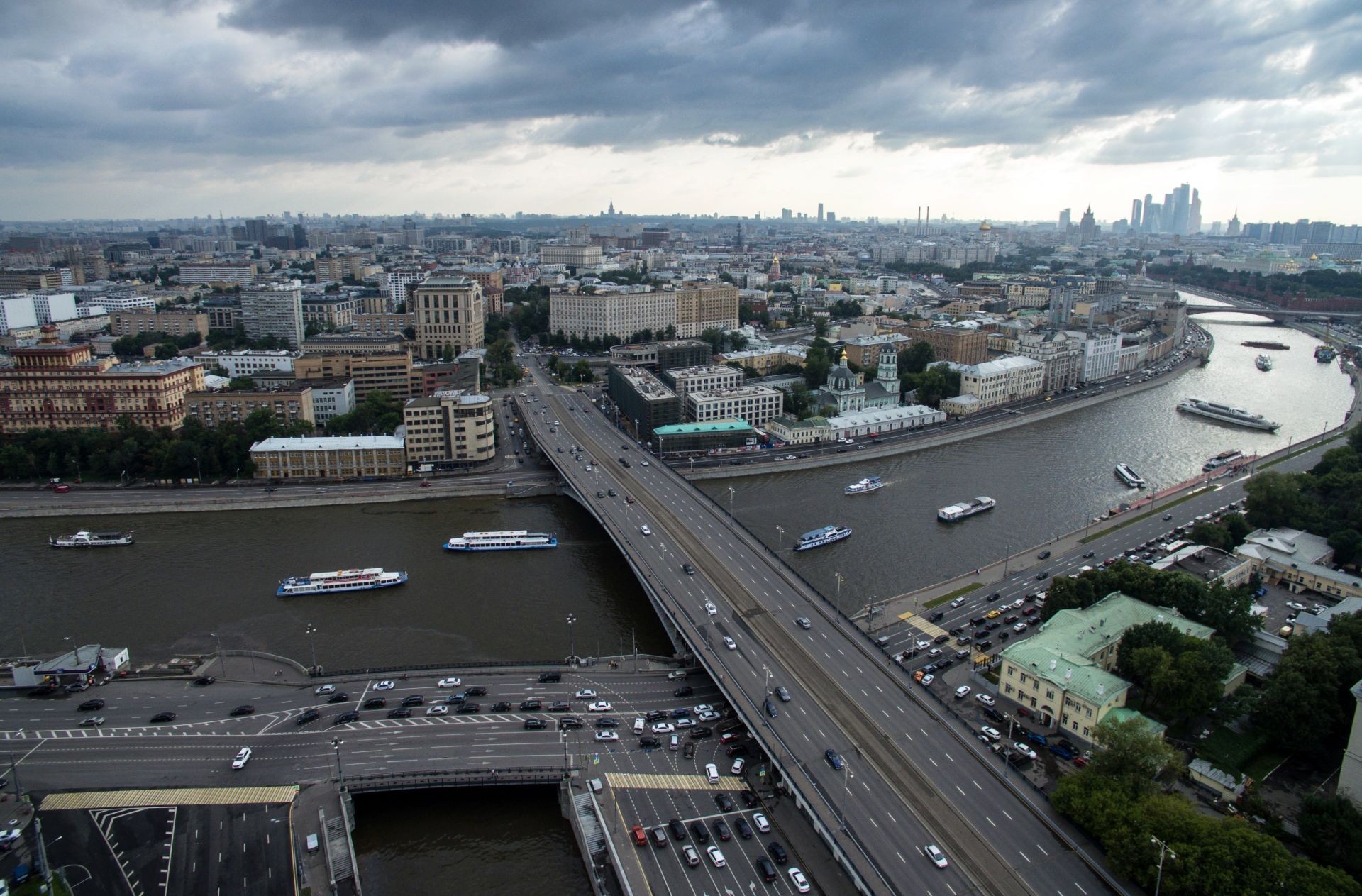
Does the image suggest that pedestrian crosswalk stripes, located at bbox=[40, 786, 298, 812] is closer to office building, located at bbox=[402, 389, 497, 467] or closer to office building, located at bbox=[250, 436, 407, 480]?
office building, located at bbox=[250, 436, 407, 480]

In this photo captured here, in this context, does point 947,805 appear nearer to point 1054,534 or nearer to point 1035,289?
point 1054,534

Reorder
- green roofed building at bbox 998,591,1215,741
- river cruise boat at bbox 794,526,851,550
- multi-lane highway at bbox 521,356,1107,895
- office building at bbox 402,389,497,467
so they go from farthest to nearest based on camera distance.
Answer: office building at bbox 402,389,497,467
river cruise boat at bbox 794,526,851,550
green roofed building at bbox 998,591,1215,741
multi-lane highway at bbox 521,356,1107,895

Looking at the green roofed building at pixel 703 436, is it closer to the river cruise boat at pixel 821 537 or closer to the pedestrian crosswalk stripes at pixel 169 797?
the river cruise boat at pixel 821 537

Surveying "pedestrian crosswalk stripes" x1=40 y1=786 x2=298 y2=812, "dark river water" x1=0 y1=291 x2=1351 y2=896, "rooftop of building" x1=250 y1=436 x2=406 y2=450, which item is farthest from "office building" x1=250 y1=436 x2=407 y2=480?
"pedestrian crosswalk stripes" x1=40 y1=786 x2=298 y2=812

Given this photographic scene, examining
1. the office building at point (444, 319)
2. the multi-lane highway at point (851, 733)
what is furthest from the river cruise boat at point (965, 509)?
the office building at point (444, 319)

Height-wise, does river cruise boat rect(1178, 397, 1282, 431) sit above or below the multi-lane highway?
above

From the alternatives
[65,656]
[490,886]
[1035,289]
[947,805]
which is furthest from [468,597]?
[1035,289]

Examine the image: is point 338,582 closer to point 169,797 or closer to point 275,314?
point 169,797
